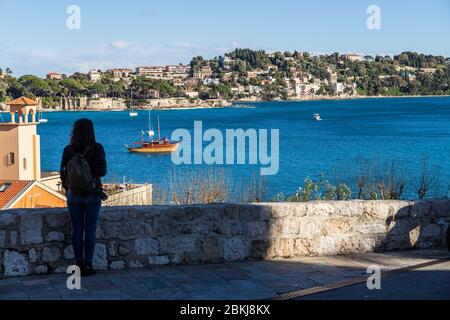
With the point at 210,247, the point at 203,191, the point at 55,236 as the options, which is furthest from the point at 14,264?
the point at 203,191

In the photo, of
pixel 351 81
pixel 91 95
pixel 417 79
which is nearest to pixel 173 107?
pixel 91 95

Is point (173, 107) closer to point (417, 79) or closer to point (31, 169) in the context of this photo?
point (417, 79)

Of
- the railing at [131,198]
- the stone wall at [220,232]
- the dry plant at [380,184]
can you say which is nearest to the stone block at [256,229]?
the stone wall at [220,232]

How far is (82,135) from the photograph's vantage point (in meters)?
6.28

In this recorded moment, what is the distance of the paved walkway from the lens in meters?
5.69

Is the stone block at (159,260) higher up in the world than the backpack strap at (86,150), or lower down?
lower down

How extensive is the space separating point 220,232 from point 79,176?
1.65 meters

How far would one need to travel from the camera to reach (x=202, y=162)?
51.2m

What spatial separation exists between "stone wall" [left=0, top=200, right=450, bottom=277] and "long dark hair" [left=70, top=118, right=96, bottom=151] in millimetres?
748

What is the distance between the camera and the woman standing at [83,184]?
246 inches

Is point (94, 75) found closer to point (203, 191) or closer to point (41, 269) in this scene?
point (203, 191)

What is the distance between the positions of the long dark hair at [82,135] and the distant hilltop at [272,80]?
5931 inches

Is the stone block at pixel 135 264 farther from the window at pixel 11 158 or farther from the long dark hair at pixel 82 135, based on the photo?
the window at pixel 11 158

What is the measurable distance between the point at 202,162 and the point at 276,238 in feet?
144
